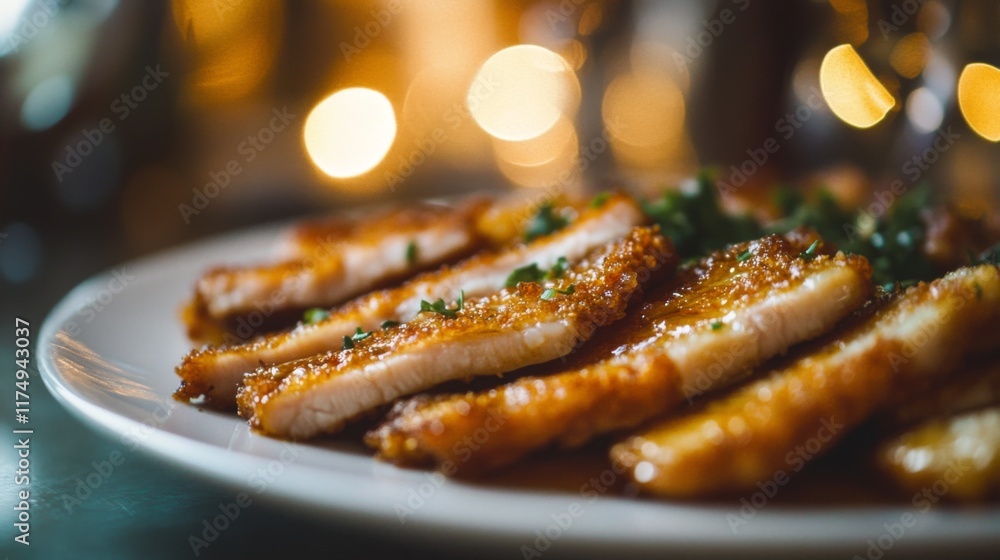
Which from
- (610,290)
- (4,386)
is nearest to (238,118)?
(4,386)

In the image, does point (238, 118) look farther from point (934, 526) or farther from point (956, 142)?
point (934, 526)

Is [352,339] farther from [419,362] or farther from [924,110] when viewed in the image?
[924,110]

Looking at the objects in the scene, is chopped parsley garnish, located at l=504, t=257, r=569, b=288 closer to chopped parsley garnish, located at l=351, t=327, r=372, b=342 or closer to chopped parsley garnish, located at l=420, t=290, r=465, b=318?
chopped parsley garnish, located at l=420, t=290, r=465, b=318

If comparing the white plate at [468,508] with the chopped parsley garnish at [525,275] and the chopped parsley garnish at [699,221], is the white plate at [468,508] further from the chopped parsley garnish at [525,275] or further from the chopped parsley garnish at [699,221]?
the chopped parsley garnish at [699,221]

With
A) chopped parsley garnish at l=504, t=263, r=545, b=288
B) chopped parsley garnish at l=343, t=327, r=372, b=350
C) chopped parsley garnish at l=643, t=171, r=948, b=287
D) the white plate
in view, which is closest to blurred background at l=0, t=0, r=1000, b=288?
chopped parsley garnish at l=643, t=171, r=948, b=287

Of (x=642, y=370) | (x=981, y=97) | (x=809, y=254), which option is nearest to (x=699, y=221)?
(x=809, y=254)
